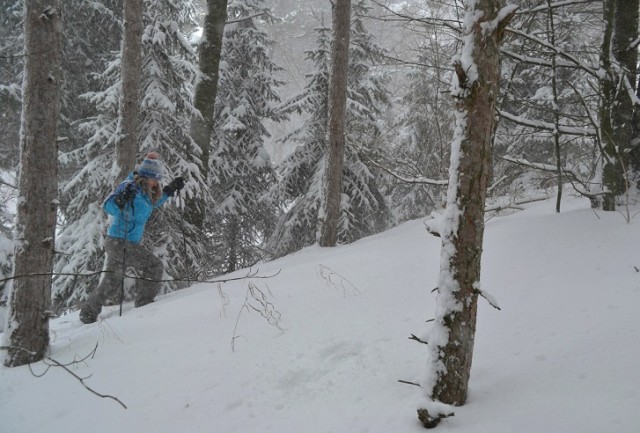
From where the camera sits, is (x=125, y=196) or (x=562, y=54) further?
(x=125, y=196)

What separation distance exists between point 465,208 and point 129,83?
19.2 feet

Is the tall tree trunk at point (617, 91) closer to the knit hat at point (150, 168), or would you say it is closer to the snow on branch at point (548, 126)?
the snow on branch at point (548, 126)

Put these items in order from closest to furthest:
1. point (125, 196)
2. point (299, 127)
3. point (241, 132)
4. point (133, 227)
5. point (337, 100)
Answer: point (125, 196)
point (133, 227)
point (337, 100)
point (299, 127)
point (241, 132)

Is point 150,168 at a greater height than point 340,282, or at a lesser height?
greater

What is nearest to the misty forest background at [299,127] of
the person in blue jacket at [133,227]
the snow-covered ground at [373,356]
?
the person in blue jacket at [133,227]

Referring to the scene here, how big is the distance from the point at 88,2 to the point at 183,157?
14.9ft

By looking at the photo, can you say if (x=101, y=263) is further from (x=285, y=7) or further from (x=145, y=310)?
(x=285, y=7)

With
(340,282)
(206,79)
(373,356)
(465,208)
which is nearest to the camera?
(465,208)

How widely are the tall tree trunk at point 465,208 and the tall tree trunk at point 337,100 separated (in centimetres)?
551

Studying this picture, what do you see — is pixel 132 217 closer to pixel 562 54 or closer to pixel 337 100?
pixel 337 100

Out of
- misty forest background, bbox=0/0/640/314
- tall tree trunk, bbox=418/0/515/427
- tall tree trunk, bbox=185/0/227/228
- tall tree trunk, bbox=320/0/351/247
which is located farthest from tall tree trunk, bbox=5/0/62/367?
tall tree trunk, bbox=185/0/227/228

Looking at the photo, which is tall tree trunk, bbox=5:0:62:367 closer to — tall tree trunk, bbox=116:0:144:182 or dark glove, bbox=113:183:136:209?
dark glove, bbox=113:183:136:209

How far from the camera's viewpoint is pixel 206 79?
904 centimetres

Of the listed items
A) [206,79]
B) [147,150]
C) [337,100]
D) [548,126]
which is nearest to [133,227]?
[147,150]
